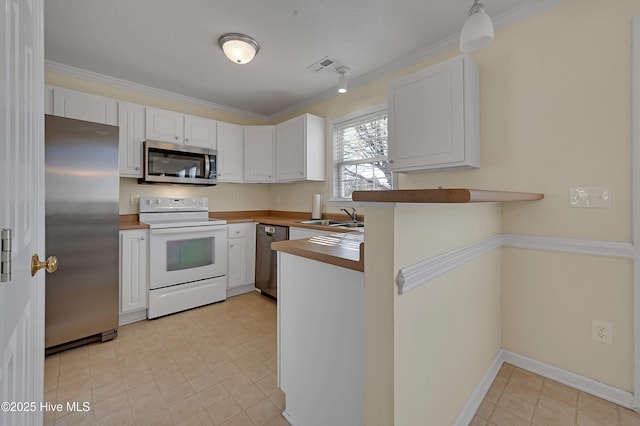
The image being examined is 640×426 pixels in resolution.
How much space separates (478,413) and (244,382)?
4.46 feet

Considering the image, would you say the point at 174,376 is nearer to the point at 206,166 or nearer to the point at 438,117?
the point at 206,166

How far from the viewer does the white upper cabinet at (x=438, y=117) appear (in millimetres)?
1951

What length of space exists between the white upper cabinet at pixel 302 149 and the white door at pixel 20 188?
253 cm

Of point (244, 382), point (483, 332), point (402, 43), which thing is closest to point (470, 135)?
point (402, 43)

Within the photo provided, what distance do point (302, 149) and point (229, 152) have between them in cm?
104

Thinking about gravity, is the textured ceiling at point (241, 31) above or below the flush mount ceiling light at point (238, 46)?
above

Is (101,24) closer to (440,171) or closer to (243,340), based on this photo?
(243,340)

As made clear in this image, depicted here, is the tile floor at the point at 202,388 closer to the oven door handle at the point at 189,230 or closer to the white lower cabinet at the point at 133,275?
the white lower cabinet at the point at 133,275

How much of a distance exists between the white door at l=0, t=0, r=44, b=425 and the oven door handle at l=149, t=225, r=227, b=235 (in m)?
1.86

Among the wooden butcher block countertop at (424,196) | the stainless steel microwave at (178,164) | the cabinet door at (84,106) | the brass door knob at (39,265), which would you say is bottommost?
the brass door knob at (39,265)

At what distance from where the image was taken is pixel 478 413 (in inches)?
58.2

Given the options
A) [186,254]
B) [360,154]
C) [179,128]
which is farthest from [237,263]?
[360,154]

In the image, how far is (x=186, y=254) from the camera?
9.47 ft

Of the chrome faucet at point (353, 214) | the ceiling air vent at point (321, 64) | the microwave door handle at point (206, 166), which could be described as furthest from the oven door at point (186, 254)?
the ceiling air vent at point (321, 64)
